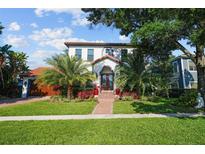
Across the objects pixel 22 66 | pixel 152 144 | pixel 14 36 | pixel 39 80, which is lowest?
pixel 152 144

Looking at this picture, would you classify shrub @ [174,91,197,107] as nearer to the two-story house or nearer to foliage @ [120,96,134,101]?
foliage @ [120,96,134,101]

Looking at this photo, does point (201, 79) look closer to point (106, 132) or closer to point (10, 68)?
point (106, 132)

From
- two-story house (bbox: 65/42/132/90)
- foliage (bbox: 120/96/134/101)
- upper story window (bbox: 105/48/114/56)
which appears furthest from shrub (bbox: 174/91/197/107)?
upper story window (bbox: 105/48/114/56)

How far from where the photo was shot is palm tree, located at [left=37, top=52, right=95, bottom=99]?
20062 millimetres

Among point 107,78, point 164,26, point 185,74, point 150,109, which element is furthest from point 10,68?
point 185,74

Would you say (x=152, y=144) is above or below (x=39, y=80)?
below

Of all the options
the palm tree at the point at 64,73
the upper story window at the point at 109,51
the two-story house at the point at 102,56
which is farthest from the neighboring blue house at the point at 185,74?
the palm tree at the point at 64,73

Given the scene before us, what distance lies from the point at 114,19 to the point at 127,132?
12.2 meters

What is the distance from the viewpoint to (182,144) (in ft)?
21.8
